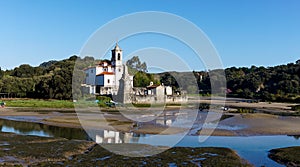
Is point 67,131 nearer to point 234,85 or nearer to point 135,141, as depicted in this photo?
point 135,141

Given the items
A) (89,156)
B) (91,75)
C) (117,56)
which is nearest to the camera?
(89,156)

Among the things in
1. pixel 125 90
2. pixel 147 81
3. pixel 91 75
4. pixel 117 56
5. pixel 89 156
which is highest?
pixel 117 56

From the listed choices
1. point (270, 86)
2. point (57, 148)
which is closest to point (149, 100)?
point (57, 148)

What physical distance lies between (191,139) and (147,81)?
208ft

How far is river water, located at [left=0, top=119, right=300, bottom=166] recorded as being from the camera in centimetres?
2179

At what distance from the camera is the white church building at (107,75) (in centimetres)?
7438

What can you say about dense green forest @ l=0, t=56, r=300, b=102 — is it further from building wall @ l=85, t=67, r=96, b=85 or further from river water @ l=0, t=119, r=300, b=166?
river water @ l=0, t=119, r=300, b=166

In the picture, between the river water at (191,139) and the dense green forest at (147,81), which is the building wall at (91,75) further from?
the river water at (191,139)

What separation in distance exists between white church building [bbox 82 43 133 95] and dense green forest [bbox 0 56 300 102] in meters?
6.02

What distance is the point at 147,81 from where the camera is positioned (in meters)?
88.7

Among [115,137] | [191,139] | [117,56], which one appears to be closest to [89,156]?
[115,137]

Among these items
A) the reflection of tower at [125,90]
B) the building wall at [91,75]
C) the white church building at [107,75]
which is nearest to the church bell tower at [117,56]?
the white church building at [107,75]

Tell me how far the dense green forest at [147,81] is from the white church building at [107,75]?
602 centimetres

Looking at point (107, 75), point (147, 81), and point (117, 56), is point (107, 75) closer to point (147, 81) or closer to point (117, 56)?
point (117, 56)
